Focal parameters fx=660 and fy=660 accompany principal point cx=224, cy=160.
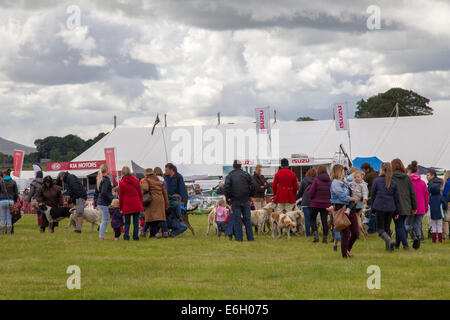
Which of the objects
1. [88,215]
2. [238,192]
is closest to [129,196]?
[238,192]

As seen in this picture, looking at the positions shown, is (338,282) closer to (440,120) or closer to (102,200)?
(102,200)

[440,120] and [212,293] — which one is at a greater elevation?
[440,120]

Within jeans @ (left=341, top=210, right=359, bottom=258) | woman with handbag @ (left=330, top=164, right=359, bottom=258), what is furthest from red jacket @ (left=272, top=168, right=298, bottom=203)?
jeans @ (left=341, top=210, right=359, bottom=258)

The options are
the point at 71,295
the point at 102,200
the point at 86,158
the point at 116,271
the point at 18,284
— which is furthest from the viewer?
the point at 86,158

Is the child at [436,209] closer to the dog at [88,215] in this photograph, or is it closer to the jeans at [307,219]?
the jeans at [307,219]

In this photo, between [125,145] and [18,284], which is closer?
[18,284]

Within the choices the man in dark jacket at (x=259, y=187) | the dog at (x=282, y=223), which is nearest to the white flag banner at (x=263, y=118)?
the man in dark jacket at (x=259, y=187)

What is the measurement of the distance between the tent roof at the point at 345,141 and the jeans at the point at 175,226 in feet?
72.0

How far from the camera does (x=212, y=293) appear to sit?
27.0 ft

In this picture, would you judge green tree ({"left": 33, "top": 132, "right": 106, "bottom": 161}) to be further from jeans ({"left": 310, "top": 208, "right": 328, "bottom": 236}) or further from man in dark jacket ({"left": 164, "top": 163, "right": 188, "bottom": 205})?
jeans ({"left": 310, "top": 208, "right": 328, "bottom": 236})

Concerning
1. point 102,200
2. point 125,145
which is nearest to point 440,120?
point 125,145

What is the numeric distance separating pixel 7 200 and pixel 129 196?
13.9ft

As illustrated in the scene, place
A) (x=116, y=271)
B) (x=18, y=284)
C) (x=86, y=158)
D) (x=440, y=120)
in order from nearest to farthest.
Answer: (x=18, y=284), (x=116, y=271), (x=440, y=120), (x=86, y=158)

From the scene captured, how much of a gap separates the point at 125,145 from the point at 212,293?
41.6 metres
